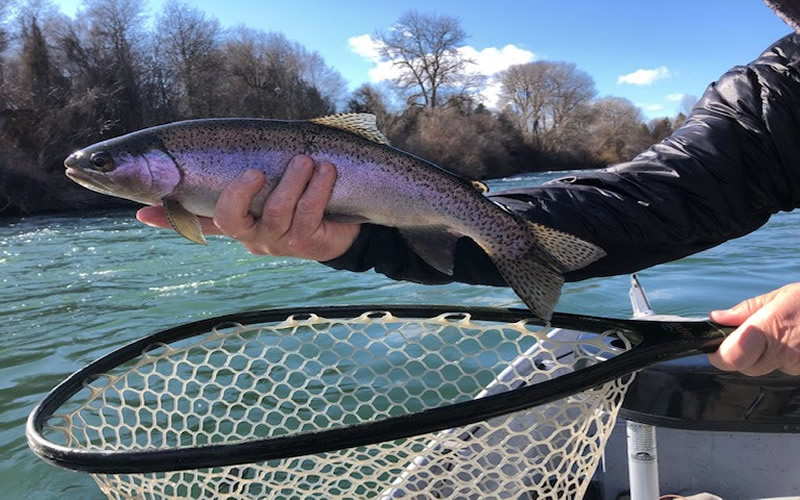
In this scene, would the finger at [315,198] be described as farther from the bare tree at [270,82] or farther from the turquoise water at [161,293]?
the bare tree at [270,82]

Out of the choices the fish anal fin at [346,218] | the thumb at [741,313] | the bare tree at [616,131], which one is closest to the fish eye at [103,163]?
the fish anal fin at [346,218]

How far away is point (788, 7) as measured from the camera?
6.71ft

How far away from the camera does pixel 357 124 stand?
2268 millimetres

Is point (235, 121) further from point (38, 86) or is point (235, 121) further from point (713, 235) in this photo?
point (38, 86)

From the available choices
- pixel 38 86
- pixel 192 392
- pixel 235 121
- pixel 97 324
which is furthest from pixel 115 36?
pixel 235 121

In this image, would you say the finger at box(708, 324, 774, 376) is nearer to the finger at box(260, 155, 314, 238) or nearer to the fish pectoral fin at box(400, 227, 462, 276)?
the fish pectoral fin at box(400, 227, 462, 276)

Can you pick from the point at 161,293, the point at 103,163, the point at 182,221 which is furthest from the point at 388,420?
the point at 161,293

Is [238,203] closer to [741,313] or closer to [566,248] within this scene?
[566,248]

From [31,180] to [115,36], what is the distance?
19.3 meters

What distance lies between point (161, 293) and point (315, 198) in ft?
31.1

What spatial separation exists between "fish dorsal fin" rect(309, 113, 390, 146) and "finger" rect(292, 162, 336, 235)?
7.8 inches

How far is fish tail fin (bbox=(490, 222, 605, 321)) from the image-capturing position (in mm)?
1927

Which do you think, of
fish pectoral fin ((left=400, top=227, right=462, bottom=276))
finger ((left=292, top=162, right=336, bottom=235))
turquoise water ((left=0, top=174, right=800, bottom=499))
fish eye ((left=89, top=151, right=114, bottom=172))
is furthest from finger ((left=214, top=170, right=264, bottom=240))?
turquoise water ((left=0, top=174, right=800, bottom=499))

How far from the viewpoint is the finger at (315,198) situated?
6.76 feet
